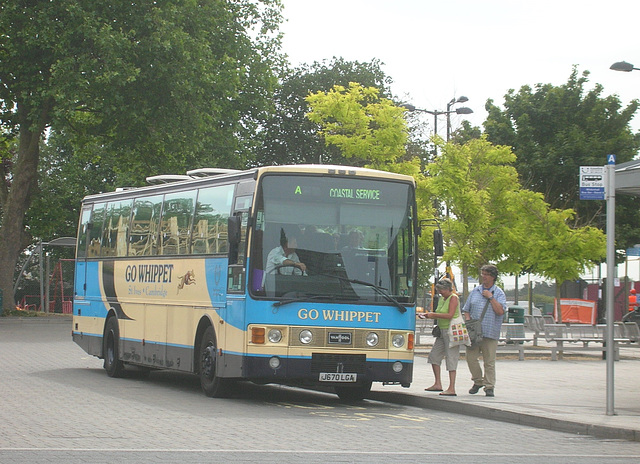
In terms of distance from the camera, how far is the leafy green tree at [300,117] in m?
65.0

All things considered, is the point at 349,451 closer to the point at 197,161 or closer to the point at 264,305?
the point at 264,305

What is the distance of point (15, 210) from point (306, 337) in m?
27.5

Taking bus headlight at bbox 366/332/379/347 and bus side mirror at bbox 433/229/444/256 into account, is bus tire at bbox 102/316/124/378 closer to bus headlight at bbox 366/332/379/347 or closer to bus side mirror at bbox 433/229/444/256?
bus headlight at bbox 366/332/379/347

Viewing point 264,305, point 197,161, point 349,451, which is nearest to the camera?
point 349,451

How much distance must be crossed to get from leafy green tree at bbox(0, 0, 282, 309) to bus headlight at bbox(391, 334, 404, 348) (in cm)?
2269

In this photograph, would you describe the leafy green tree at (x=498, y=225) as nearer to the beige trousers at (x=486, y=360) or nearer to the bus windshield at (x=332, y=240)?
the beige trousers at (x=486, y=360)

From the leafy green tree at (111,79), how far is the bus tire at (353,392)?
21.7m

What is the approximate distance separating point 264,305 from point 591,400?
188 inches

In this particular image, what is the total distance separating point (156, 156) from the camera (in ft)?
139

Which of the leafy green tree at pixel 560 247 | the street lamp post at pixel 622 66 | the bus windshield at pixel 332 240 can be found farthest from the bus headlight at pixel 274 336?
the street lamp post at pixel 622 66

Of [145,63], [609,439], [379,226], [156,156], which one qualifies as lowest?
[609,439]

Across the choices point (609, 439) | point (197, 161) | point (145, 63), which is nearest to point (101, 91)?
point (145, 63)

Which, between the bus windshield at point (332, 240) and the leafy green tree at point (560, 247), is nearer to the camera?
the bus windshield at point (332, 240)

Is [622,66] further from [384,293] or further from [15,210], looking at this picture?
[15,210]
